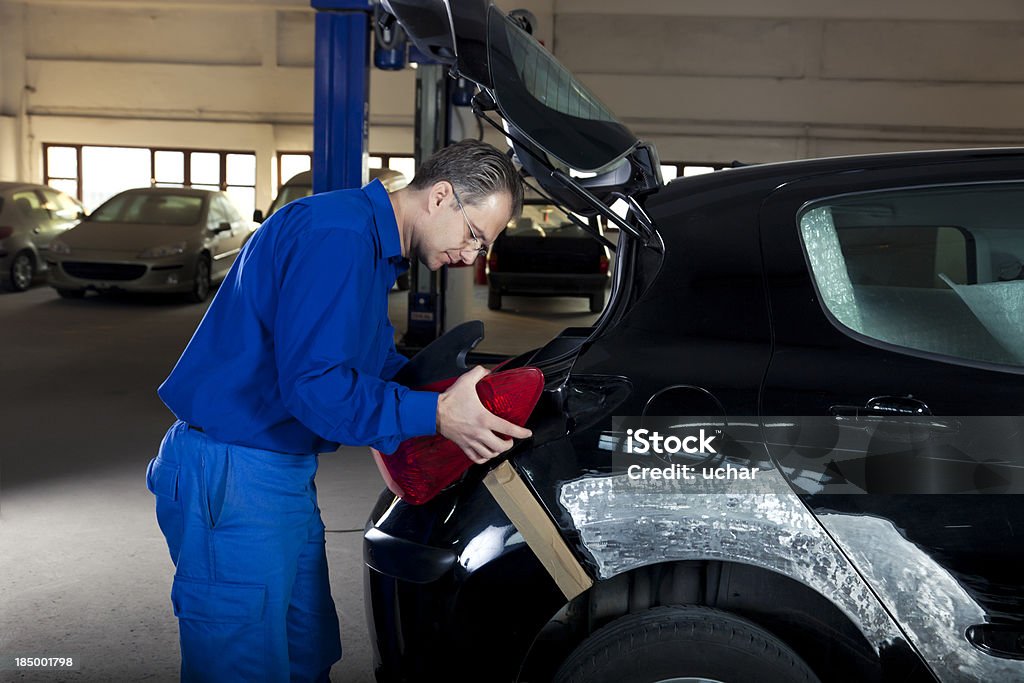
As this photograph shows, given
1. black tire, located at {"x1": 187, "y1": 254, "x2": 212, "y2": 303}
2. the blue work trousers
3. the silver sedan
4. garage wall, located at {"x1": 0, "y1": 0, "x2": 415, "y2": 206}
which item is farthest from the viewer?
garage wall, located at {"x1": 0, "y1": 0, "x2": 415, "y2": 206}

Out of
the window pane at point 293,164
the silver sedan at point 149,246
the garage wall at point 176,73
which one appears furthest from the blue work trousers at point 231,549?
the window pane at point 293,164

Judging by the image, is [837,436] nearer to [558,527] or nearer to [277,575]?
[558,527]

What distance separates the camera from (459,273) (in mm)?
10039

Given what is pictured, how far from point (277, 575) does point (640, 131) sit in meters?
17.4

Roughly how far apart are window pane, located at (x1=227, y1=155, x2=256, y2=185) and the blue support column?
1220 cm

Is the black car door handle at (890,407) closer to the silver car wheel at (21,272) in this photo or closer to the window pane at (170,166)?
the silver car wheel at (21,272)

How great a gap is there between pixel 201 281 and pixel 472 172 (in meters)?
11.4

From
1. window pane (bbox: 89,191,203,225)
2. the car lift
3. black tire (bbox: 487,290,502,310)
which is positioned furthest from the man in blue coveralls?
window pane (bbox: 89,191,203,225)

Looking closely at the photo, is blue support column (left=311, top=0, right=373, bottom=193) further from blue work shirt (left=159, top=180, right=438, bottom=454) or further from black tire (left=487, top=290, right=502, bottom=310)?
blue work shirt (left=159, top=180, right=438, bottom=454)

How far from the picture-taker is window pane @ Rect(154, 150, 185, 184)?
19.6 m

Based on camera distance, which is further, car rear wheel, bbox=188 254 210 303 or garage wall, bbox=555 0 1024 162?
garage wall, bbox=555 0 1024 162

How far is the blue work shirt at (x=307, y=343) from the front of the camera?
5.98 ft

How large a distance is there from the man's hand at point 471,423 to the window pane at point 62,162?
65.2 feet

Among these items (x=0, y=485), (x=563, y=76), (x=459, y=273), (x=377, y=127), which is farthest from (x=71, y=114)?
(x=563, y=76)
